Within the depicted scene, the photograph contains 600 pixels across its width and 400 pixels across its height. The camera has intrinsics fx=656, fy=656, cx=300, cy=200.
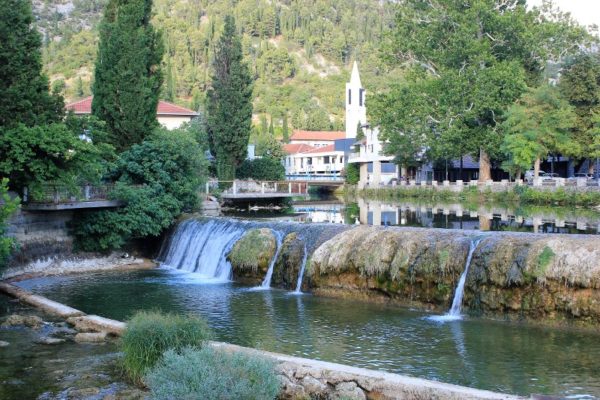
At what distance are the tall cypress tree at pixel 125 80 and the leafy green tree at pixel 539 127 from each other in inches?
953

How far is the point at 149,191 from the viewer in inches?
981

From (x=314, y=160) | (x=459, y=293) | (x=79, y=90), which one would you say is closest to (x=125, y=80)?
(x=459, y=293)

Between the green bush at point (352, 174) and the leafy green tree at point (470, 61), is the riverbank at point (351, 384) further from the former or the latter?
the green bush at point (352, 174)

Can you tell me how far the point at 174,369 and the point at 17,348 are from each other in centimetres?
591

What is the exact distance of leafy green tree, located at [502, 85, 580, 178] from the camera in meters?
41.2

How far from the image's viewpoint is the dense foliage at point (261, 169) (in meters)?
52.3

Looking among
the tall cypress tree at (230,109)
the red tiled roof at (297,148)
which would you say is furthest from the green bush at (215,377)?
the red tiled roof at (297,148)

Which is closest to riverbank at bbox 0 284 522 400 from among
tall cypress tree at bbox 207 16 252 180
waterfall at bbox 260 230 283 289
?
waterfall at bbox 260 230 283 289

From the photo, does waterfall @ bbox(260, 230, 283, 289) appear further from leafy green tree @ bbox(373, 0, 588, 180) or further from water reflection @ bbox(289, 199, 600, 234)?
leafy green tree @ bbox(373, 0, 588, 180)

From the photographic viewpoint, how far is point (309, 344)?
40.2ft

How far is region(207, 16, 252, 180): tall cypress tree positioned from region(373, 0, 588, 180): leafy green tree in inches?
439

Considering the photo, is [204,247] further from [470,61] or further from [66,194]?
[470,61]

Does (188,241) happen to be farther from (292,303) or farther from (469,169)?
(469,169)

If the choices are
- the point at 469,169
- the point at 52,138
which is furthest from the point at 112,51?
the point at 469,169
